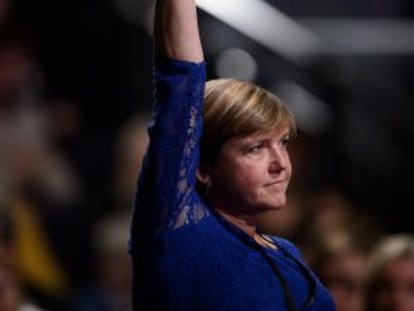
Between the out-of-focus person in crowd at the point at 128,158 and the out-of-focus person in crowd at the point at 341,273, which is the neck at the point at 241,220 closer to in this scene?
the out-of-focus person in crowd at the point at 341,273

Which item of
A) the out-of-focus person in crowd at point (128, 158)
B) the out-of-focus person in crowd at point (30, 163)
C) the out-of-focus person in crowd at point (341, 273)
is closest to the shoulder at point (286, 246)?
the out-of-focus person in crowd at point (341, 273)

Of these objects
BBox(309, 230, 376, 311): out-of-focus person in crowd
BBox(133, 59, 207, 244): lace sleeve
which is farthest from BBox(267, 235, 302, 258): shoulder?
BBox(309, 230, 376, 311): out-of-focus person in crowd

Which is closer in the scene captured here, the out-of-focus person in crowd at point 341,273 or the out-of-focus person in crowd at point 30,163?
the out-of-focus person in crowd at point 341,273

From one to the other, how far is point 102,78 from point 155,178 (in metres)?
5.26

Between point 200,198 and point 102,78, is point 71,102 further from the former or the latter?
point 200,198

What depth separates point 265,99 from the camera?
3.07 m

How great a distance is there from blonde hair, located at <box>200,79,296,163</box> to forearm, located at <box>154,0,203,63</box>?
0.14m

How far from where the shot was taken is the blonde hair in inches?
119

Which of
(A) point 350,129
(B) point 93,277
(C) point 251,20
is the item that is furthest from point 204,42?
(B) point 93,277

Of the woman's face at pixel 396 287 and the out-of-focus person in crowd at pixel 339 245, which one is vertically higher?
the woman's face at pixel 396 287

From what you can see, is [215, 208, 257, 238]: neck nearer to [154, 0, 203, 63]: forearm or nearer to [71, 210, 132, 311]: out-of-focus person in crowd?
[154, 0, 203, 63]: forearm

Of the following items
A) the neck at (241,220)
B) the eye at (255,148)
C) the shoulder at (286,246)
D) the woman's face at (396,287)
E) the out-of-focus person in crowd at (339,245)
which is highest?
the eye at (255,148)

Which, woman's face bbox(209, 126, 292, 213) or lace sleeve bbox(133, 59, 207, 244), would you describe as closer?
lace sleeve bbox(133, 59, 207, 244)

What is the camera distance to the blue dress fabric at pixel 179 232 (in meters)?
2.91
